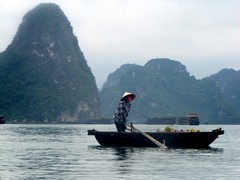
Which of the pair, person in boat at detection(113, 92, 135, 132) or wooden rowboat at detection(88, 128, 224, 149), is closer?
wooden rowboat at detection(88, 128, 224, 149)

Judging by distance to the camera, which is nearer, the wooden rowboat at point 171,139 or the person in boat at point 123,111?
the wooden rowboat at point 171,139

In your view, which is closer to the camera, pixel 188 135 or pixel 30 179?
pixel 30 179

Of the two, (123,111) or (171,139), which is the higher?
(123,111)

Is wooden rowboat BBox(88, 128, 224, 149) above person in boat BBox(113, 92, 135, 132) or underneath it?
underneath

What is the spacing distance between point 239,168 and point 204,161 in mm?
2573

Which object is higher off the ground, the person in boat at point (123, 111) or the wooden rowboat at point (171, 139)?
the person in boat at point (123, 111)

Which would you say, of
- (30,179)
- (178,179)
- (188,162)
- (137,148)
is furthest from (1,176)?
(137,148)

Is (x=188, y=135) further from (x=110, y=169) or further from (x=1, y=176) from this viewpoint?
(x=1, y=176)

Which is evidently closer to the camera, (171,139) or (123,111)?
(171,139)

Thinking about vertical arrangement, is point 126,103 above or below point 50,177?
above

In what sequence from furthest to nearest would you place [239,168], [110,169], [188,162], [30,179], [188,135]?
[188,135]
[188,162]
[239,168]
[110,169]
[30,179]

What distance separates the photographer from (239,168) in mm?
18719

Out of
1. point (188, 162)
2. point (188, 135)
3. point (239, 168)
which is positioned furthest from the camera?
point (188, 135)

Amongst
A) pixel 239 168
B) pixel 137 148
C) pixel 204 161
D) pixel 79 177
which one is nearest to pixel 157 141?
pixel 137 148
